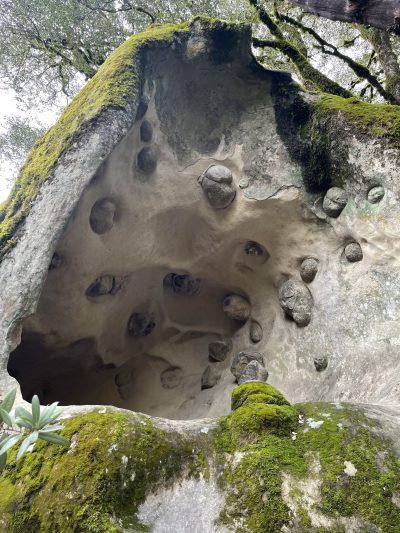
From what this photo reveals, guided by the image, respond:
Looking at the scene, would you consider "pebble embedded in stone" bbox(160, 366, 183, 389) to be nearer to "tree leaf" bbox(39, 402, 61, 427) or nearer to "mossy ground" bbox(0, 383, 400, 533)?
"mossy ground" bbox(0, 383, 400, 533)

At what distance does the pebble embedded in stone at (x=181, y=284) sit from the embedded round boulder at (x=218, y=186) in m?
1.30

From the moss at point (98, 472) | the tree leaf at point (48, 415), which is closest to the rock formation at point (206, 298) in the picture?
the moss at point (98, 472)

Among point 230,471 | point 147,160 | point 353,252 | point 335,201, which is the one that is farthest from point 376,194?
point 230,471

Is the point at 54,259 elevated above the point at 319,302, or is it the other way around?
the point at 319,302

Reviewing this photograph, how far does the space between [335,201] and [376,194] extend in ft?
1.61

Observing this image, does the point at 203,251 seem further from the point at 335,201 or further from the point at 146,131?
the point at 335,201

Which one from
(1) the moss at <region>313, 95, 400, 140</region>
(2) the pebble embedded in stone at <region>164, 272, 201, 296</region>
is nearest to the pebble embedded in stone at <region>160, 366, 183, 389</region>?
(2) the pebble embedded in stone at <region>164, 272, 201, 296</region>

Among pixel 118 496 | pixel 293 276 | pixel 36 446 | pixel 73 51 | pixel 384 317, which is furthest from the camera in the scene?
pixel 73 51

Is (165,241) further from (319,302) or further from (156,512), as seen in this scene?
(156,512)

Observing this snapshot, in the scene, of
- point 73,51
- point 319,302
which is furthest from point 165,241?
point 73,51

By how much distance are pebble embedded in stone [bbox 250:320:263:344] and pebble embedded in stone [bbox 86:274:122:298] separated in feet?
5.79

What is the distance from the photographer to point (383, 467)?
2.07 metres

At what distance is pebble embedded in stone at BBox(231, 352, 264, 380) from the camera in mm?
5023

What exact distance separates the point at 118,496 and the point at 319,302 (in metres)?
2.99
